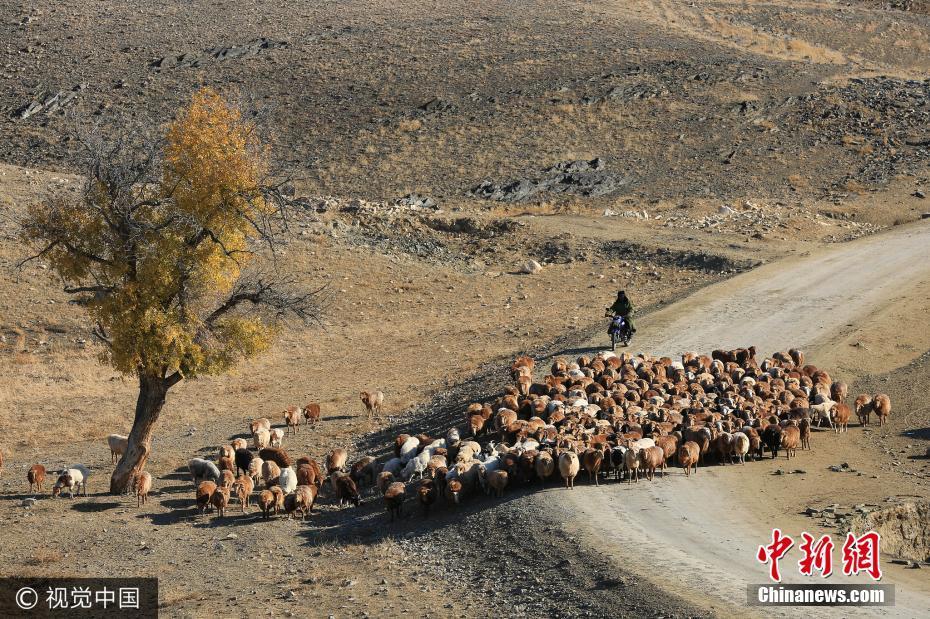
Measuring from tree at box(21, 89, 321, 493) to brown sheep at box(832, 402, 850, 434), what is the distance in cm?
1245

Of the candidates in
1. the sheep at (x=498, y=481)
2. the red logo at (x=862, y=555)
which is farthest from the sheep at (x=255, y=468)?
the red logo at (x=862, y=555)

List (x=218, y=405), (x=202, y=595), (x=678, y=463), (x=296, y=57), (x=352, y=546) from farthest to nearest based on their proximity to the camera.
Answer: (x=296, y=57)
(x=218, y=405)
(x=678, y=463)
(x=352, y=546)
(x=202, y=595)

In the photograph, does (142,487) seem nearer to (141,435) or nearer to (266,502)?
(141,435)

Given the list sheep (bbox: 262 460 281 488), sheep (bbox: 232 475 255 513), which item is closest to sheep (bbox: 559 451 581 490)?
sheep (bbox: 232 475 255 513)

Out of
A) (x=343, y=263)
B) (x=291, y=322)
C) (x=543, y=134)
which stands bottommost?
(x=291, y=322)

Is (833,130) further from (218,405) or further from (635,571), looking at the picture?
(635,571)

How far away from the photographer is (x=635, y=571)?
1598 cm

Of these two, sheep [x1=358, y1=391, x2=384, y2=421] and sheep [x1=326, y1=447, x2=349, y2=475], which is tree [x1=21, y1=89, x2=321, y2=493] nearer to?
sheep [x1=326, y1=447, x2=349, y2=475]

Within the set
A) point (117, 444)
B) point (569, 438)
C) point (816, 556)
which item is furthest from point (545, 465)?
point (117, 444)

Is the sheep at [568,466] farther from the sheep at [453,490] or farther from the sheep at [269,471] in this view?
the sheep at [269,471]

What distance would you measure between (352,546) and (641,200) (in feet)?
127

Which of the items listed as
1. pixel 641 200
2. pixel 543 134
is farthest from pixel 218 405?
pixel 543 134

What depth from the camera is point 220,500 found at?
21.4 m

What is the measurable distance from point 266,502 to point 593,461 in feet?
21.2
